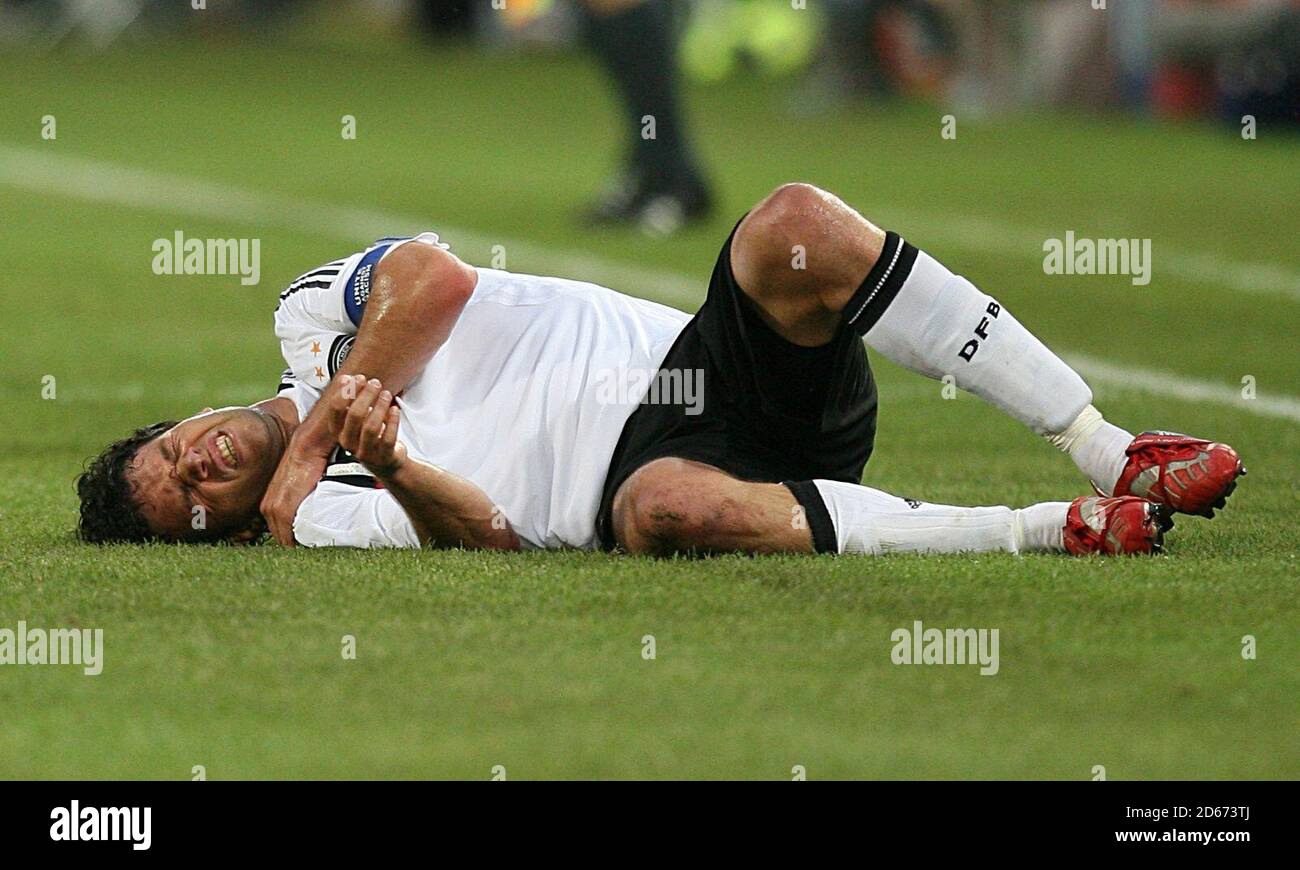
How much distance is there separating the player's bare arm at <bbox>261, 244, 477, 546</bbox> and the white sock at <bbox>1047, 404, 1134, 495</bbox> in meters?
1.37

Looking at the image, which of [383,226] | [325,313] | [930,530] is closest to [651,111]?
[383,226]

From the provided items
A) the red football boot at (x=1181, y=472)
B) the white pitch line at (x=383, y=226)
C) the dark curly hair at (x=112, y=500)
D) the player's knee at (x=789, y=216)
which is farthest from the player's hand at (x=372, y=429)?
the white pitch line at (x=383, y=226)

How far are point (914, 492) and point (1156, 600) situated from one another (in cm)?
147

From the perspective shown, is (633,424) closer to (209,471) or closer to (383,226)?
(209,471)

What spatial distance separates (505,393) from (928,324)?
3.14 ft

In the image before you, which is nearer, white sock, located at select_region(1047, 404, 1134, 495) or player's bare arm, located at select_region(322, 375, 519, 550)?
player's bare arm, located at select_region(322, 375, 519, 550)

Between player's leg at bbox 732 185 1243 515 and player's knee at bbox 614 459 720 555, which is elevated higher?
player's leg at bbox 732 185 1243 515

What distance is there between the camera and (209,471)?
5.02 m

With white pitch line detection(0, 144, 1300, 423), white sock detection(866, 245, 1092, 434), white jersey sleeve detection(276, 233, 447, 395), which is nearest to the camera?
white sock detection(866, 245, 1092, 434)

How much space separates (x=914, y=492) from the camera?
5898mm

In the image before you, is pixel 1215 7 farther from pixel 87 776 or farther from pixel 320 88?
pixel 87 776

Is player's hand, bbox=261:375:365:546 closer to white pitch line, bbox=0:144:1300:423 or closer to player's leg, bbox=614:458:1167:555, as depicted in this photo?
player's leg, bbox=614:458:1167:555

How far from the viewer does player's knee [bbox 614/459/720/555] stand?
4.71m

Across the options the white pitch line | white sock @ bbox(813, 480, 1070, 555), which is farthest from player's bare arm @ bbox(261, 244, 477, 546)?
the white pitch line
